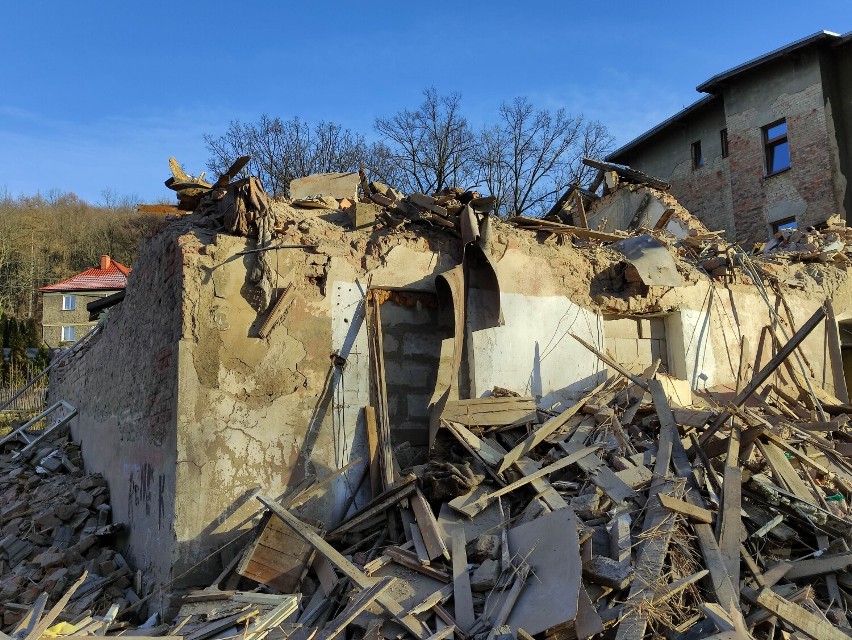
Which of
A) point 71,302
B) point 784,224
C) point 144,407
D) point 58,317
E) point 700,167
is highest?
point 700,167

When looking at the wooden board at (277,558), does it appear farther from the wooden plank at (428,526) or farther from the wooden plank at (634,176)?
the wooden plank at (634,176)

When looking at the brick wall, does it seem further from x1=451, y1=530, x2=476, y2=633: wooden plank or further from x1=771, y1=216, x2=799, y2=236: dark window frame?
x1=451, y1=530, x2=476, y2=633: wooden plank

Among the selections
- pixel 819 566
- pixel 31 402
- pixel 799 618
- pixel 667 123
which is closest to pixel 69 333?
pixel 31 402

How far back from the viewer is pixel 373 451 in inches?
249

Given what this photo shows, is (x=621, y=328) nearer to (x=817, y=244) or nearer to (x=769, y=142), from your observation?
(x=817, y=244)

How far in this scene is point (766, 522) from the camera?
5.37 meters

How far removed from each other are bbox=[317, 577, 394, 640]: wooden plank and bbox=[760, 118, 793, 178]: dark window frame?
696 inches

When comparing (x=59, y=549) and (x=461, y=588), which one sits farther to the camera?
(x=59, y=549)

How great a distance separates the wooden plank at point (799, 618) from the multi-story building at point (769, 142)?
15.4 metres

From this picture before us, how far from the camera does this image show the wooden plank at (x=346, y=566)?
4492 millimetres

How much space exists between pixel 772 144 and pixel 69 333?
1294 inches

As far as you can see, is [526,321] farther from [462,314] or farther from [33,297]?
[33,297]

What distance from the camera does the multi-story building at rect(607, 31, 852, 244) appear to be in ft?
56.6

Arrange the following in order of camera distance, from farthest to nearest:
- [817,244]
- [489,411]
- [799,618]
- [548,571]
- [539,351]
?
[817,244]
[539,351]
[489,411]
[548,571]
[799,618]
